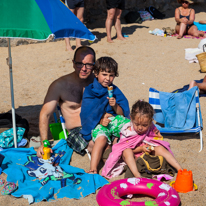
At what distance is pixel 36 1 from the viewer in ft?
11.1

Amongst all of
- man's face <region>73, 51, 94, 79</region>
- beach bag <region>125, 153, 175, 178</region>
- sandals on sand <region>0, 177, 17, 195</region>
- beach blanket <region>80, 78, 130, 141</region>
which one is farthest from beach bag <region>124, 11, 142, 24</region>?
sandals on sand <region>0, 177, 17, 195</region>

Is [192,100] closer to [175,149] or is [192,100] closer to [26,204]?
[175,149]

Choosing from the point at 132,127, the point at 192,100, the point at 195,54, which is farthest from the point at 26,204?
the point at 195,54

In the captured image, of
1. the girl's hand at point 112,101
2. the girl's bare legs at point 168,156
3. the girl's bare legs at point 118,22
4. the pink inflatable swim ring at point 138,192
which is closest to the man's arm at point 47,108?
the girl's hand at point 112,101

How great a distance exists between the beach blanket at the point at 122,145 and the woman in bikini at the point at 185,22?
265 inches

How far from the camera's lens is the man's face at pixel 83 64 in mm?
4227

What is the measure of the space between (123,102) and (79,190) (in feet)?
4.38

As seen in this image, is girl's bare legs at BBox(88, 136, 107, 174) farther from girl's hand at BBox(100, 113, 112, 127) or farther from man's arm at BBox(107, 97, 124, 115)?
man's arm at BBox(107, 97, 124, 115)

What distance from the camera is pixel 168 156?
148 inches

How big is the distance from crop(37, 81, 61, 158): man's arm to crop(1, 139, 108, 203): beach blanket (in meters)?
0.21

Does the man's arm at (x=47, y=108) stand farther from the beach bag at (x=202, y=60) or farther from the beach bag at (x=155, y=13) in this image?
the beach bag at (x=155, y=13)

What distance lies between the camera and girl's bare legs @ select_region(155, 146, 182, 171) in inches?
146

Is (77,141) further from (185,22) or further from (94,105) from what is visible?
(185,22)

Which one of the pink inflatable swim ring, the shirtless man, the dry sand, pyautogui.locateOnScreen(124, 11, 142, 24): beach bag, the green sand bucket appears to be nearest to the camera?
the pink inflatable swim ring
